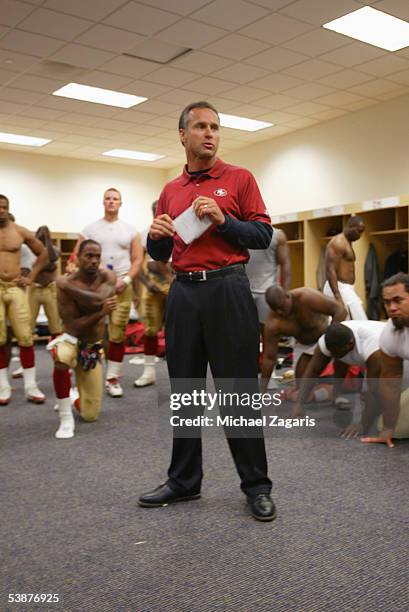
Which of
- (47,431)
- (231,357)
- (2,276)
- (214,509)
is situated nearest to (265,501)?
(214,509)

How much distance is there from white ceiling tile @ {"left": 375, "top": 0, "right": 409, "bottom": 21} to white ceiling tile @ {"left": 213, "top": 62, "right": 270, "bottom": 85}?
1.53 metres

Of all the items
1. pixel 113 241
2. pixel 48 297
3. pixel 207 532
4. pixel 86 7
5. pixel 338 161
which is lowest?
pixel 207 532

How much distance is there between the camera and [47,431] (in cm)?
373

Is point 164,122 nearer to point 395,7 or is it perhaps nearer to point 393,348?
point 395,7

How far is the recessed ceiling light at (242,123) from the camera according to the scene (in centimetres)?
809

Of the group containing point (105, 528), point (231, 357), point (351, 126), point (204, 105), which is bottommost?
point (105, 528)

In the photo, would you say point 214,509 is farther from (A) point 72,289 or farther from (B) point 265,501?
(A) point 72,289

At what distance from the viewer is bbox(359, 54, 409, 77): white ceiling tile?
19.7ft

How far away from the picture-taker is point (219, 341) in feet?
7.48

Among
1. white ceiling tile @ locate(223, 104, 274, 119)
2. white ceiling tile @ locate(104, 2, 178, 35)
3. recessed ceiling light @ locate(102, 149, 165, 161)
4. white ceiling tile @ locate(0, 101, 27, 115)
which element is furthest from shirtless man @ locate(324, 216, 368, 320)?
recessed ceiling light @ locate(102, 149, 165, 161)

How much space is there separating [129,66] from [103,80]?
1.72 ft

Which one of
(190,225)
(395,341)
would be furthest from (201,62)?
(190,225)

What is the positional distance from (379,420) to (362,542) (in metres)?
1.47

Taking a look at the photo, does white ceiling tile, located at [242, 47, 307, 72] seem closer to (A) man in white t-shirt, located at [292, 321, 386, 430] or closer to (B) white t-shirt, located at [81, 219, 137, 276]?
(B) white t-shirt, located at [81, 219, 137, 276]
